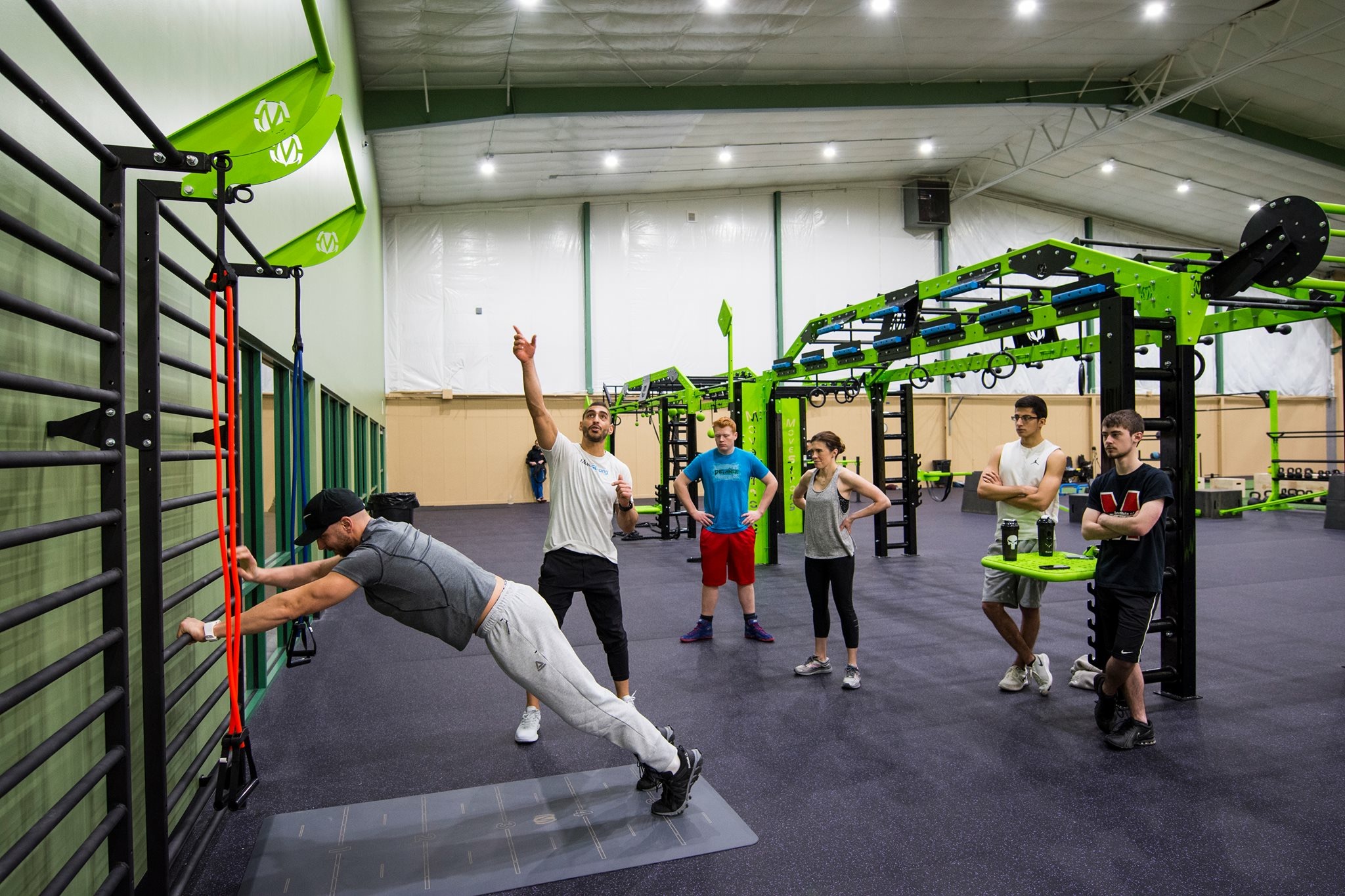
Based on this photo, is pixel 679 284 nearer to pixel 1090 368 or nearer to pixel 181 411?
pixel 1090 368

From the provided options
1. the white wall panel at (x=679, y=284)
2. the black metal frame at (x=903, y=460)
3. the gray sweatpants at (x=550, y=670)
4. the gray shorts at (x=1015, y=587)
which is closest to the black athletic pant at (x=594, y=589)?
the gray sweatpants at (x=550, y=670)

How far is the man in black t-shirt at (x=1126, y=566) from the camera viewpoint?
11.1ft

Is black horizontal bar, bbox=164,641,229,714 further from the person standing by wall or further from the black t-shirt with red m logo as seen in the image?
the black t-shirt with red m logo

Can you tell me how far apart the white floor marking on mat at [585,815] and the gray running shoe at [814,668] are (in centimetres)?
175

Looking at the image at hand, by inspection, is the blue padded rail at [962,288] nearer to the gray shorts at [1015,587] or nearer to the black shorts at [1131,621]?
the gray shorts at [1015,587]

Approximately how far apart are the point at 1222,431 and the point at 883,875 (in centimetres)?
2408

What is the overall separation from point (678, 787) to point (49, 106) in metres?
2.66

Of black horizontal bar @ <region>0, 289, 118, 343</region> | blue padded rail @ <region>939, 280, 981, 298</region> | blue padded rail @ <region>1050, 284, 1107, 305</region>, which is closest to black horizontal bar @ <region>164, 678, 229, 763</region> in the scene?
black horizontal bar @ <region>0, 289, 118, 343</region>

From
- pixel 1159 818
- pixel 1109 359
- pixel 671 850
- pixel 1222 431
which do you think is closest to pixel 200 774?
pixel 671 850

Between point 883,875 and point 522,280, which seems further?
point 522,280

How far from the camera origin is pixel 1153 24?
1148 cm

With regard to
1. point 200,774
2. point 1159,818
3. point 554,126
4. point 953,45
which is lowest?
point 1159,818

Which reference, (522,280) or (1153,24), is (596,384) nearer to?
(522,280)

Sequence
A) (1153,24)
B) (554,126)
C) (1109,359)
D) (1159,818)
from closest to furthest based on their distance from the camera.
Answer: (1159,818) < (1109,359) < (1153,24) < (554,126)
